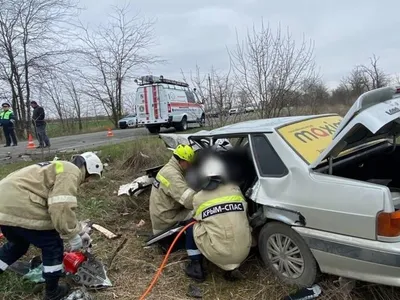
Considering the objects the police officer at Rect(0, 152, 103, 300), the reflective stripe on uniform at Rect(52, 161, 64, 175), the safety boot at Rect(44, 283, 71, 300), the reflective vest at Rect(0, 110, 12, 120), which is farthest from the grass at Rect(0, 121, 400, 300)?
the reflective vest at Rect(0, 110, 12, 120)

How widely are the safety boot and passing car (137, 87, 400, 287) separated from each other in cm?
112

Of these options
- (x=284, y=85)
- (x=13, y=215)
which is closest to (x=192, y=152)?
(x=13, y=215)

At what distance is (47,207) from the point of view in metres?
2.93

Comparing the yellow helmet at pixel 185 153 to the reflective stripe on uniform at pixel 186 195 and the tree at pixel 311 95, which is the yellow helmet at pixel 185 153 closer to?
the reflective stripe on uniform at pixel 186 195

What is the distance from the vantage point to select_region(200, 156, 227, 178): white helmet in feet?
10.8

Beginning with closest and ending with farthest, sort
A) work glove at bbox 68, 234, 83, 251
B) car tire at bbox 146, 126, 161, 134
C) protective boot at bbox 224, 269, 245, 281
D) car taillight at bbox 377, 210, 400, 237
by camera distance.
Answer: car taillight at bbox 377, 210, 400, 237
work glove at bbox 68, 234, 83, 251
protective boot at bbox 224, 269, 245, 281
car tire at bbox 146, 126, 161, 134

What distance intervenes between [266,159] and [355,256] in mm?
1046

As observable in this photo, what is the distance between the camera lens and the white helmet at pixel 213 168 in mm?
3279

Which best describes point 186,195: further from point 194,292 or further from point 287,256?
point 287,256

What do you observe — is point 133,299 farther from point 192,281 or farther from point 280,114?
point 280,114

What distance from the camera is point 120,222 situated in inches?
199

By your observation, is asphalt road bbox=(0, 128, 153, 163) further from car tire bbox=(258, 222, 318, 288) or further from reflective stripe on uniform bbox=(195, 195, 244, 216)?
car tire bbox=(258, 222, 318, 288)

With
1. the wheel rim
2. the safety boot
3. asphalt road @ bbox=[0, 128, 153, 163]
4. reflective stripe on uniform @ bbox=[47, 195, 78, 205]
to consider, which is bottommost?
the safety boot

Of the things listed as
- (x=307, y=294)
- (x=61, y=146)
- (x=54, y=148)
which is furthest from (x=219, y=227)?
(x=61, y=146)
